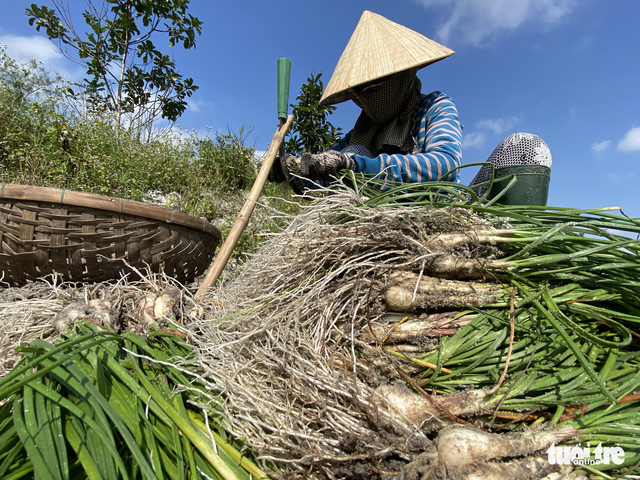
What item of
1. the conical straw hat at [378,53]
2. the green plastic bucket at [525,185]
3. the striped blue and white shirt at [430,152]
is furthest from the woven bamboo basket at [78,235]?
the green plastic bucket at [525,185]

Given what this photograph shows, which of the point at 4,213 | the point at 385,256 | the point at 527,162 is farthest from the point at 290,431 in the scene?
the point at 527,162

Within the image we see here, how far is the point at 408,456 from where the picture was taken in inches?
21.5

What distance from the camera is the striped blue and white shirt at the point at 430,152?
1.48m

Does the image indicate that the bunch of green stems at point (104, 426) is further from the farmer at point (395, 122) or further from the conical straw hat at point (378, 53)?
the conical straw hat at point (378, 53)

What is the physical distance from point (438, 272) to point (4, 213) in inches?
61.3

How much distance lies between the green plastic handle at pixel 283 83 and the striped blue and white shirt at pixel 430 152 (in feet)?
1.43

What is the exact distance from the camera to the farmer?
1489 millimetres

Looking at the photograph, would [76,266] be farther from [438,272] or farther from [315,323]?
[438,272]

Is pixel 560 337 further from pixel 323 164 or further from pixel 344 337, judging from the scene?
pixel 323 164

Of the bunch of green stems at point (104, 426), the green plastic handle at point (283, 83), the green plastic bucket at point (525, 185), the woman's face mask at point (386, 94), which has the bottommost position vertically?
the bunch of green stems at point (104, 426)

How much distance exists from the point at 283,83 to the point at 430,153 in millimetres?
757

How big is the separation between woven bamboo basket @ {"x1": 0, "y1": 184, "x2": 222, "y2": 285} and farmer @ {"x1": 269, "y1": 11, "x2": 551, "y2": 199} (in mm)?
673

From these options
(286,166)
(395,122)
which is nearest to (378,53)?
(395,122)

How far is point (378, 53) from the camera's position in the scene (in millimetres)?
1729
